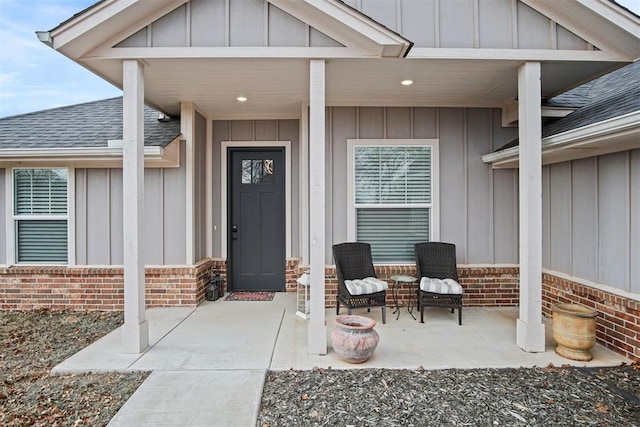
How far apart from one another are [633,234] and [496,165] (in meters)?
1.94

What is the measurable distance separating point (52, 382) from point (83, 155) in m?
2.95

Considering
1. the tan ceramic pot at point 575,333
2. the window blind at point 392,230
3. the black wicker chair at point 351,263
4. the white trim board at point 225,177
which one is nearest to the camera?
the tan ceramic pot at point 575,333

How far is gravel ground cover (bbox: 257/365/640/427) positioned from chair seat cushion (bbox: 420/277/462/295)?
129cm

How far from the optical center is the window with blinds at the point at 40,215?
5328 millimetres

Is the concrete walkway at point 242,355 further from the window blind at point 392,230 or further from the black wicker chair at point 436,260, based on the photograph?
the window blind at point 392,230

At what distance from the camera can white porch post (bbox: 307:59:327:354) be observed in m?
3.57

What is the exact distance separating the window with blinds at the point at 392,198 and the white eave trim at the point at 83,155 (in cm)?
258

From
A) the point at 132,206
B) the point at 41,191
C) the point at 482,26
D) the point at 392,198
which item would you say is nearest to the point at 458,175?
the point at 392,198

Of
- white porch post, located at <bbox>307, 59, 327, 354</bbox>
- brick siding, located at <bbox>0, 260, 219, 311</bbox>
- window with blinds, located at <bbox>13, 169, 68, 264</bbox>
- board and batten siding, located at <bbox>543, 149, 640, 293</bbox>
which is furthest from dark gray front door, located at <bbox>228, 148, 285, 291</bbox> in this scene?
board and batten siding, located at <bbox>543, 149, 640, 293</bbox>

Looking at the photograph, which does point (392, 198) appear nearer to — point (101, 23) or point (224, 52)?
point (224, 52)

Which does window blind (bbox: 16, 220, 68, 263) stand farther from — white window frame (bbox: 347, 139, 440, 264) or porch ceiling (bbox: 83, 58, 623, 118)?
white window frame (bbox: 347, 139, 440, 264)

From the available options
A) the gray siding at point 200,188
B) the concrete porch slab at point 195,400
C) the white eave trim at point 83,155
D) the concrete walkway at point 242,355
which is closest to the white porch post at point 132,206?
the concrete walkway at point 242,355

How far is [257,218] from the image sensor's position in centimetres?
612

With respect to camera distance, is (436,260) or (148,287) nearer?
(436,260)
